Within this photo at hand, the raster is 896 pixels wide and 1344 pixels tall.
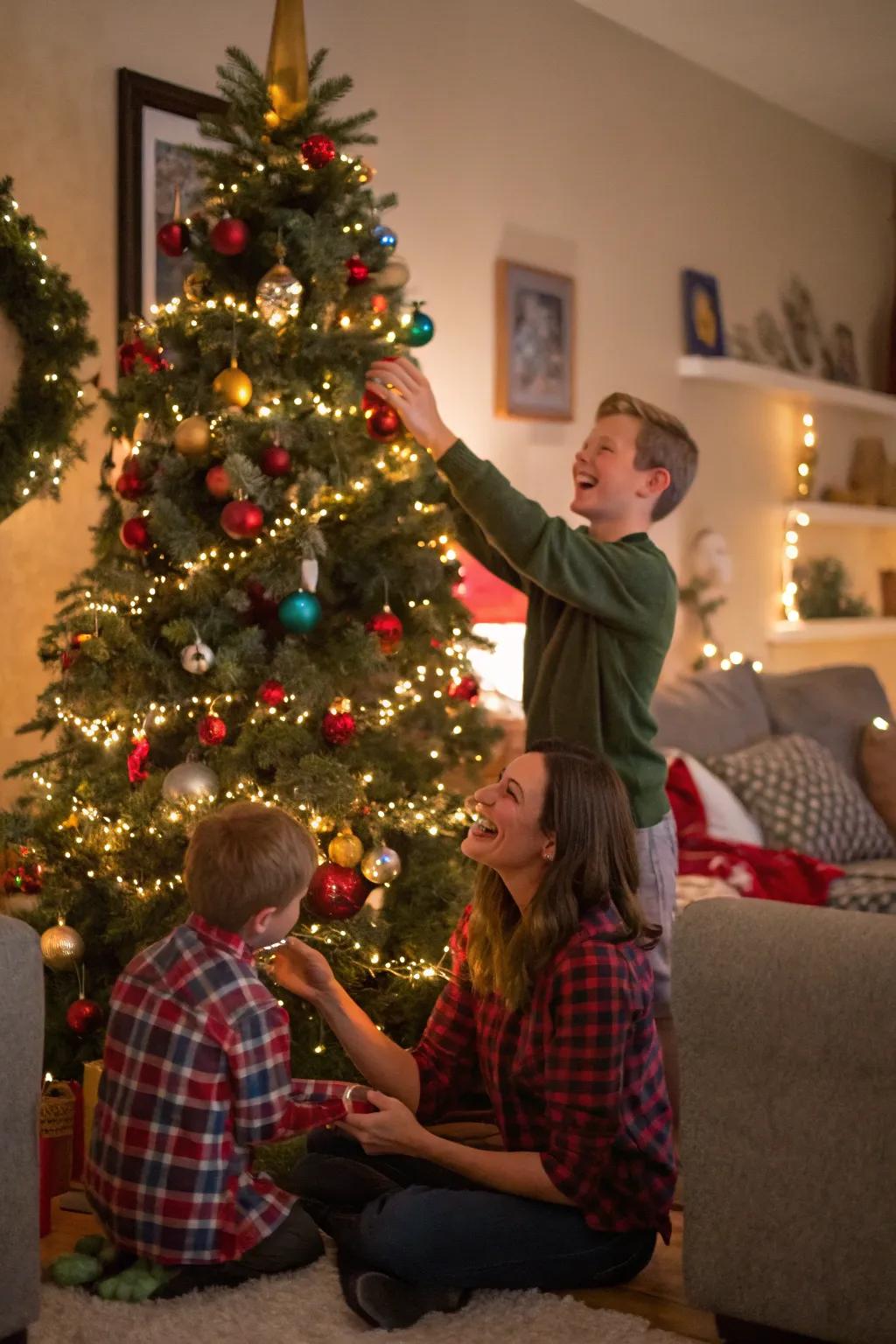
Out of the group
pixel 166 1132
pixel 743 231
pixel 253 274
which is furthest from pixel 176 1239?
pixel 743 231

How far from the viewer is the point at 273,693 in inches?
99.2

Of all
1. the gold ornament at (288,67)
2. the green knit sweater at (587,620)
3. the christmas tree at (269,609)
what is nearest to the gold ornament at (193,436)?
the christmas tree at (269,609)

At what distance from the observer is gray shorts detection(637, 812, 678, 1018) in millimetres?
2607

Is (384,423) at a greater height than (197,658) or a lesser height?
greater

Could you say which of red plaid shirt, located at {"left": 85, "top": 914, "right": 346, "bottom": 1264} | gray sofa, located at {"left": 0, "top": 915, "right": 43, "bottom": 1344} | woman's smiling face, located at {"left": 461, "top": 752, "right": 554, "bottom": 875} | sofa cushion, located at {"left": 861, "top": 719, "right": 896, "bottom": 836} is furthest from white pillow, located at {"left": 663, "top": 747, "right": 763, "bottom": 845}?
gray sofa, located at {"left": 0, "top": 915, "right": 43, "bottom": 1344}

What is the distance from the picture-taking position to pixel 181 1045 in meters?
2.10

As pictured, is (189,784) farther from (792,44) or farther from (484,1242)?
(792,44)

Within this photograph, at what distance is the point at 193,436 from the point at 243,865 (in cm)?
79

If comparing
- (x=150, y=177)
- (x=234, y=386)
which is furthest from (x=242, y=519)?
(x=150, y=177)

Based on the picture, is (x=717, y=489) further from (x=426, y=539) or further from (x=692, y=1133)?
(x=692, y=1133)

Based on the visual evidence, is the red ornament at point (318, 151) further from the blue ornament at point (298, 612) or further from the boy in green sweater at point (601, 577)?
the blue ornament at point (298, 612)

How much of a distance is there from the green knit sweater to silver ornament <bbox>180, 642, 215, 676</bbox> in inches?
19.5

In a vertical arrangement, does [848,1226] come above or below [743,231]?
below

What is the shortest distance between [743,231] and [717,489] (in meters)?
1.00
